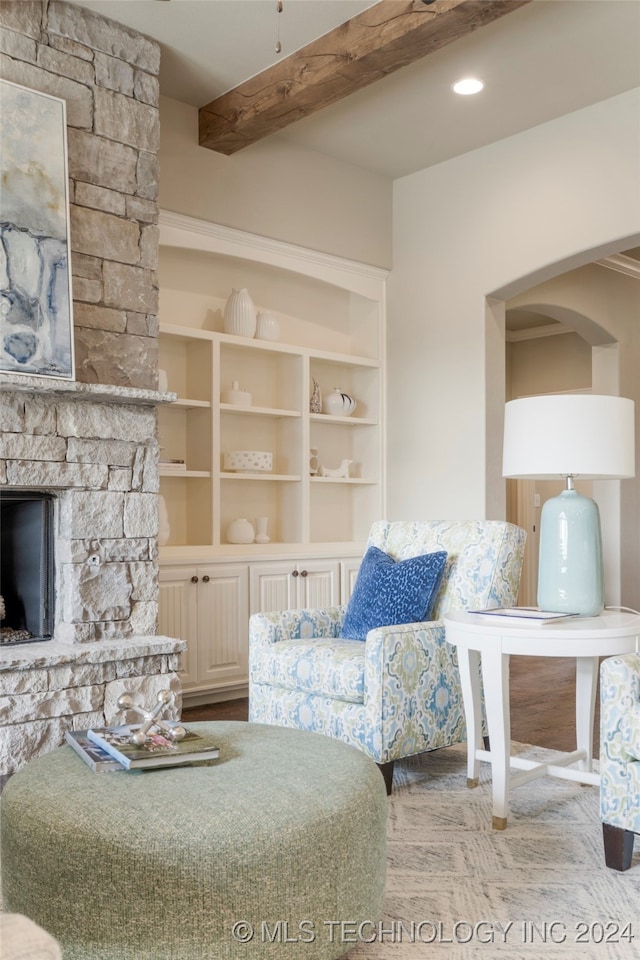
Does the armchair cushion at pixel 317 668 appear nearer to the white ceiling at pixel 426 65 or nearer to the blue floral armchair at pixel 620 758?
the blue floral armchair at pixel 620 758

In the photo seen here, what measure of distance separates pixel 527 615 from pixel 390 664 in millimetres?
472

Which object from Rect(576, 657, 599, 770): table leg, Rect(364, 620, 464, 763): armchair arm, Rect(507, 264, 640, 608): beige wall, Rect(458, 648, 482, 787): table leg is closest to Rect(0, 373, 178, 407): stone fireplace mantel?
Rect(364, 620, 464, 763): armchair arm

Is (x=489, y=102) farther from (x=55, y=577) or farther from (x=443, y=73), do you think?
(x=55, y=577)

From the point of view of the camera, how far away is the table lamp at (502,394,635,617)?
2.77m

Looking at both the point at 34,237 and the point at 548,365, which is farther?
the point at 548,365

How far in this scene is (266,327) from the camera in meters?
4.82

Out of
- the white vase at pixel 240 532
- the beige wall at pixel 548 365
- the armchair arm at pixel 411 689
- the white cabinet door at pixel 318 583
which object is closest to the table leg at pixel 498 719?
the armchair arm at pixel 411 689

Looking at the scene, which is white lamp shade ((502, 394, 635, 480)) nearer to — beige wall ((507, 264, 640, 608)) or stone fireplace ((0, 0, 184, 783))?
stone fireplace ((0, 0, 184, 783))

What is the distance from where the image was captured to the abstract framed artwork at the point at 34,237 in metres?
3.14

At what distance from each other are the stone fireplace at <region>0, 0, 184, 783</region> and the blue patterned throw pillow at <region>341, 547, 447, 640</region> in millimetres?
789

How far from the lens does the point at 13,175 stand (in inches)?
125

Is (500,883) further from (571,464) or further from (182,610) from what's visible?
(182,610)

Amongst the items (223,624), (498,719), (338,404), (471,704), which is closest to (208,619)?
(223,624)

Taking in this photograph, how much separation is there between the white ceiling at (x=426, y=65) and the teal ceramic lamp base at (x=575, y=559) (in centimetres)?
211
